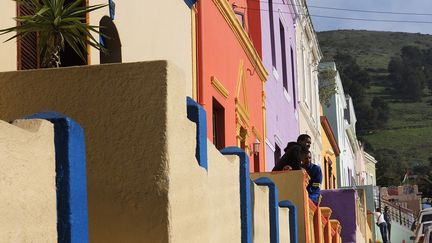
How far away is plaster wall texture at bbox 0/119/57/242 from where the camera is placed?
146 inches

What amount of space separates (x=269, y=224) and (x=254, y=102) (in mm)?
7014

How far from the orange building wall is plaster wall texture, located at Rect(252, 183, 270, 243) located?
90.8 inches

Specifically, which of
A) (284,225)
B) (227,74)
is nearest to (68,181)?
(284,225)

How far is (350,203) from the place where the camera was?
1997 centimetres

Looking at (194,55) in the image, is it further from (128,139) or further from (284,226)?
(128,139)

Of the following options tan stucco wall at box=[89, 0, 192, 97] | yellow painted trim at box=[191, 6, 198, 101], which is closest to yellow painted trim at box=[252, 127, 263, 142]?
yellow painted trim at box=[191, 6, 198, 101]

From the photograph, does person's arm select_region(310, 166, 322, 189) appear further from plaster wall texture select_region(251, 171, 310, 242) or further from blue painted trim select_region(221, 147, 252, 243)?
blue painted trim select_region(221, 147, 252, 243)

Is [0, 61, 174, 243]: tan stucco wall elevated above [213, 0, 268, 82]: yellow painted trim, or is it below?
below

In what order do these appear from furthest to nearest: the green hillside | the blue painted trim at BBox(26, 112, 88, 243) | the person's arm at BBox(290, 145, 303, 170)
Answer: the green hillside, the person's arm at BBox(290, 145, 303, 170), the blue painted trim at BBox(26, 112, 88, 243)

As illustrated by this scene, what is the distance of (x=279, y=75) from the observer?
68.8 ft

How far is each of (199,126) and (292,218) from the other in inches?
220

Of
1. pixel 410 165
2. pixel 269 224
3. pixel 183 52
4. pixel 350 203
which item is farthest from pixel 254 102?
pixel 410 165

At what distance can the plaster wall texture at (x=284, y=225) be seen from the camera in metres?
10.8

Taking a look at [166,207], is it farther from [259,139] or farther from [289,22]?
[289,22]
